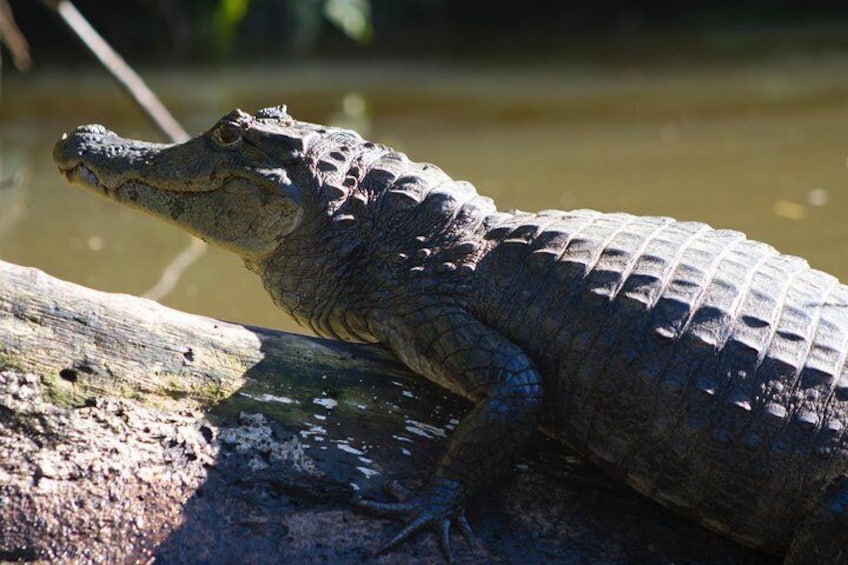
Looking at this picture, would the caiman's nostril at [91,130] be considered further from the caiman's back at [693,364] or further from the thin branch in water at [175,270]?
the thin branch in water at [175,270]

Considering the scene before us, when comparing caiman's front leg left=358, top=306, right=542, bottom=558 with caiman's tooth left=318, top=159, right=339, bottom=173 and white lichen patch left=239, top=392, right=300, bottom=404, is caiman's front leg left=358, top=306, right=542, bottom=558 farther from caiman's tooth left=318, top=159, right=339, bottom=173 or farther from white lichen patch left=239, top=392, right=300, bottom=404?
caiman's tooth left=318, top=159, right=339, bottom=173

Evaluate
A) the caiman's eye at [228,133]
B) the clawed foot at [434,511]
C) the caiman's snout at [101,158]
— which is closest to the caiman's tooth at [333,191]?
the caiman's eye at [228,133]

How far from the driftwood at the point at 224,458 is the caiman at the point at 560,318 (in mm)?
120

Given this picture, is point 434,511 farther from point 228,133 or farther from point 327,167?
point 228,133

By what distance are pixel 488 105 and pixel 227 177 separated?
7.91m

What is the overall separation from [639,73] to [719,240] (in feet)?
33.6

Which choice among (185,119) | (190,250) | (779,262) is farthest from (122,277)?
(185,119)

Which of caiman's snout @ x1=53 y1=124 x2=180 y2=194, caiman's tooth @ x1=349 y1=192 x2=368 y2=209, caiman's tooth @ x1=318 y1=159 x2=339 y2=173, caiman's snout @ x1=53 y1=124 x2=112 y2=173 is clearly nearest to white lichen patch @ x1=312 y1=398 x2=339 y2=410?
caiman's tooth @ x1=349 y1=192 x2=368 y2=209

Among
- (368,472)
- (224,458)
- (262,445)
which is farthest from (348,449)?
(224,458)

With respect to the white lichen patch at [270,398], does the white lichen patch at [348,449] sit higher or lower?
lower

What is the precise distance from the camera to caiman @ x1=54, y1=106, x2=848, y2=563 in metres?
2.72

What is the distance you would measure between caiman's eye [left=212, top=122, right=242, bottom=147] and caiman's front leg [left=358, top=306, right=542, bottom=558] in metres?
0.95

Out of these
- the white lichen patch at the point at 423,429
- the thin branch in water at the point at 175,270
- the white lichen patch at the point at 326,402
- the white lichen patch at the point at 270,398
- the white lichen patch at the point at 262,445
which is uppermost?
the thin branch in water at the point at 175,270

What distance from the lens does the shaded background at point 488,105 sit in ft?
21.7
